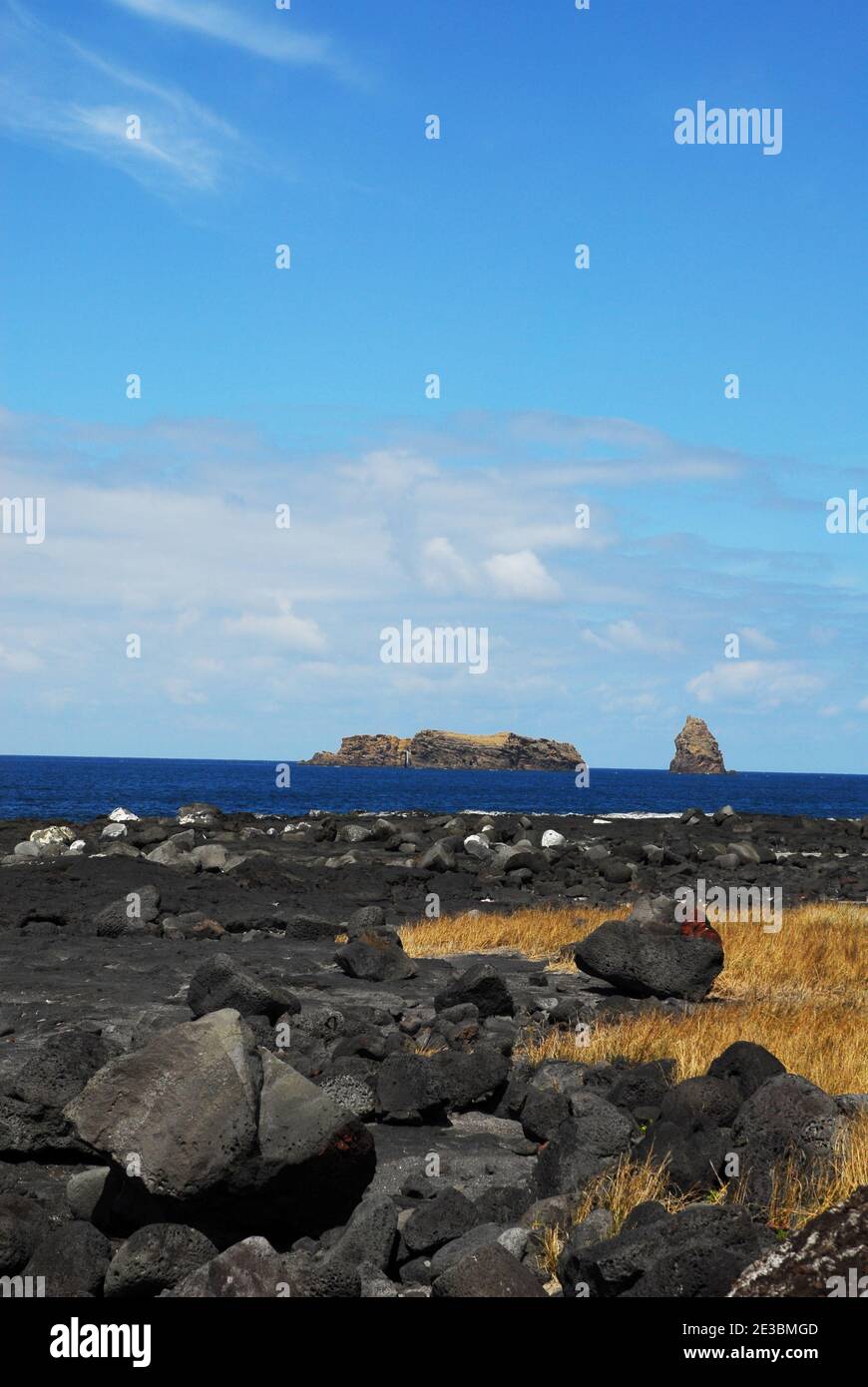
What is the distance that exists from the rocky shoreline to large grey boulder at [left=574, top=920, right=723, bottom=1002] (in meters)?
0.03

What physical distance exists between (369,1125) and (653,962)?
578cm

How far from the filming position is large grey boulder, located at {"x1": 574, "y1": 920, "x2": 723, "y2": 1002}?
1477 cm

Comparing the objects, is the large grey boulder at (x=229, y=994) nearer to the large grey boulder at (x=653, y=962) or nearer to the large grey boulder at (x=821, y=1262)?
the large grey boulder at (x=653, y=962)

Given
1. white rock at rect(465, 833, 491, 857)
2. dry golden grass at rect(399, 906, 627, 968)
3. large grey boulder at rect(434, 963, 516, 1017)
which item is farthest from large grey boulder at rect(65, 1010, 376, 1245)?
white rock at rect(465, 833, 491, 857)

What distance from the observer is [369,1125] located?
10.1 metres

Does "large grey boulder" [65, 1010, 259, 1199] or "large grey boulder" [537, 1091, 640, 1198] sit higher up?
"large grey boulder" [65, 1010, 259, 1199]

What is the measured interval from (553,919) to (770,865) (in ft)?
53.6

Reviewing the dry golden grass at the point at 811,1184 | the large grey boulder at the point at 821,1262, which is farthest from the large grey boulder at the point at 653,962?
the large grey boulder at the point at 821,1262

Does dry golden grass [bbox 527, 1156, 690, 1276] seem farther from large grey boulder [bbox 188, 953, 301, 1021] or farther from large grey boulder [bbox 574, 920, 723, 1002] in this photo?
large grey boulder [bbox 574, 920, 723, 1002]

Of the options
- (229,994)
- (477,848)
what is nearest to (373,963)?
(229,994)
